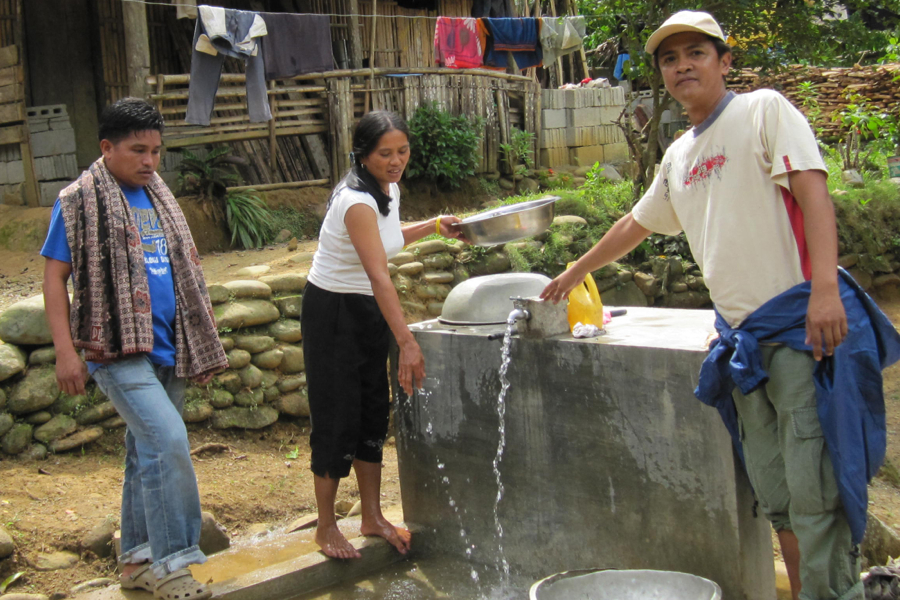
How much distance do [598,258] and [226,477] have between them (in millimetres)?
2800

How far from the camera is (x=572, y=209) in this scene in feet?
27.1

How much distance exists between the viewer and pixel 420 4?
12.0 metres

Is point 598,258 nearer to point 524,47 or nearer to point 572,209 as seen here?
point 572,209

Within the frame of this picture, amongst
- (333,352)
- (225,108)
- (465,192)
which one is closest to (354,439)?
(333,352)

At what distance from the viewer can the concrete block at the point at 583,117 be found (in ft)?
42.3

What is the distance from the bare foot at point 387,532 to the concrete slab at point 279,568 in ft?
0.10

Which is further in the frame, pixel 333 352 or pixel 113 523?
pixel 113 523

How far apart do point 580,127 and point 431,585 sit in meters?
10.7

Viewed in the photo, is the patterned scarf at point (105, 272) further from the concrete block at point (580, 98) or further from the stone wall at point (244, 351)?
the concrete block at point (580, 98)

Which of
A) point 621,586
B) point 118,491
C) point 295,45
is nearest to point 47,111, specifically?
point 295,45

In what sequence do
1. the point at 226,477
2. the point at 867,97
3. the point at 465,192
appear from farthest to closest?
the point at 867,97, the point at 465,192, the point at 226,477

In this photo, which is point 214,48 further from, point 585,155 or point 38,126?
point 585,155

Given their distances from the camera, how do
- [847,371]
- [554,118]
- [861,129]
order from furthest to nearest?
[554,118] → [861,129] → [847,371]

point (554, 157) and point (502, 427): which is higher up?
point (554, 157)
